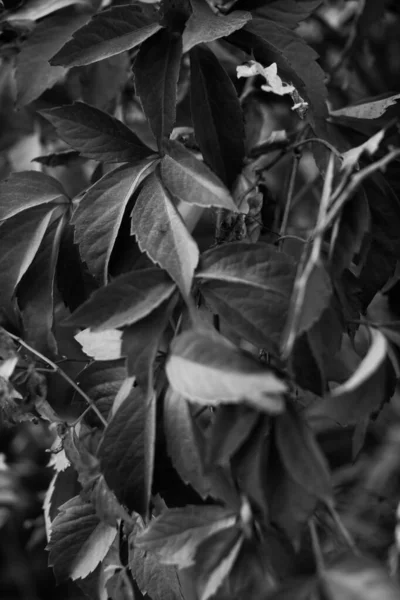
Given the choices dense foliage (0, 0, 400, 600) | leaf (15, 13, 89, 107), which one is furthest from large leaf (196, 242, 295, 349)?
leaf (15, 13, 89, 107)

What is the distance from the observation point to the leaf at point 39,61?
1.97ft

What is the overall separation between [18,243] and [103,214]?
0.08 m

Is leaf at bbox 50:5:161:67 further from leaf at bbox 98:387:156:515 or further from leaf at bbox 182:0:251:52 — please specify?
leaf at bbox 98:387:156:515

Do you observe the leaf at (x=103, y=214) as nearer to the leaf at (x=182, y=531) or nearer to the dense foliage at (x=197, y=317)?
the dense foliage at (x=197, y=317)

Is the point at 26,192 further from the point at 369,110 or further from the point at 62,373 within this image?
the point at 369,110

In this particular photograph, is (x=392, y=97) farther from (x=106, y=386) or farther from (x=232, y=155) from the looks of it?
(x=106, y=386)

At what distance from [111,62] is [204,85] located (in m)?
0.21

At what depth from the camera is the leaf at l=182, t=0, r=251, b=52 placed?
439mm

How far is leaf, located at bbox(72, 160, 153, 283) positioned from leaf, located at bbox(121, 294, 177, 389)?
0.08 m

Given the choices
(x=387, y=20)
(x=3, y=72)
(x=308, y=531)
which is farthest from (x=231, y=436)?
(x=387, y=20)

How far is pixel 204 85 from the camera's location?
1.61 feet

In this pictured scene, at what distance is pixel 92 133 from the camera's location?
0.47 m

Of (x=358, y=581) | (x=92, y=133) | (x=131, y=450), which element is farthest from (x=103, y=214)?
(x=358, y=581)

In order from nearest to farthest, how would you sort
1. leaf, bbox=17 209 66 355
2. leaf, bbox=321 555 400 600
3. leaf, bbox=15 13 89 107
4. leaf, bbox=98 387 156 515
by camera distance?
1. leaf, bbox=321 555 400 600
2. leaf, bbox=98 387 156 515
3. leaf, bbox=17 209 66 355
4. leaf, bbox=15 13 89 107
